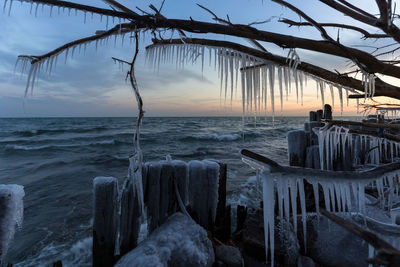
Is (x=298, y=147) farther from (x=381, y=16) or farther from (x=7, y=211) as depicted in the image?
(x=7, y=211)

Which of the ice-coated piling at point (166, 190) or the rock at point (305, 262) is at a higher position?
the ice-coated piling at point (166, 190)

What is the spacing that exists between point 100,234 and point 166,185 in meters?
1.17

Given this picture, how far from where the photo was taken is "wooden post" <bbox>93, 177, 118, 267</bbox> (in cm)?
272

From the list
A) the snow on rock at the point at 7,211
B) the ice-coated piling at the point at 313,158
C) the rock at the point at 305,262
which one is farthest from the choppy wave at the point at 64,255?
the ice-coated piling at the point at 313,158

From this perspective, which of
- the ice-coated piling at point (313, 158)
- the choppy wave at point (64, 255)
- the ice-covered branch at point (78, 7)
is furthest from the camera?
the ice-coated piling at point (313, 158)

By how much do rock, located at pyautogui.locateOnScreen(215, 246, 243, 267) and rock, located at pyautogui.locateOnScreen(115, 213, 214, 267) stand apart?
0.81 feet

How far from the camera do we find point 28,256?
4.55 metres

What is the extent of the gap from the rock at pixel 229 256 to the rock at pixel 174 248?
25 cm

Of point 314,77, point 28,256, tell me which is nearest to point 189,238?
point 314,77

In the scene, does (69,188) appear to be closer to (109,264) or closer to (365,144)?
(109,264)

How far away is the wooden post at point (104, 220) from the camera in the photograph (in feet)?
8.94

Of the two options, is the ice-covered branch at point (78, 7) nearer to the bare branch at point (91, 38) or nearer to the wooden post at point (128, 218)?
the bare branch at point (91, 38)

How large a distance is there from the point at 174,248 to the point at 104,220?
1.17 meters

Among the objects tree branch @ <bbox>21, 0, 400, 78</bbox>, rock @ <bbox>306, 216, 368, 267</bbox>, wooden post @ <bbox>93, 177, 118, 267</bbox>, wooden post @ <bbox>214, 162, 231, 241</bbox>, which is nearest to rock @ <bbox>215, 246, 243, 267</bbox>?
wooden post @ <bbox>214, 162, 231, 241</bbox>
